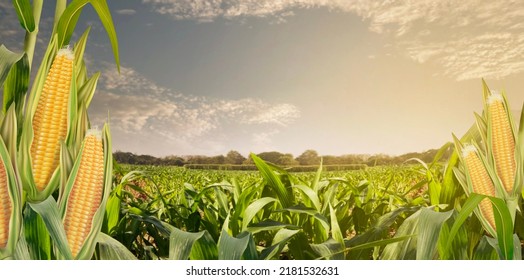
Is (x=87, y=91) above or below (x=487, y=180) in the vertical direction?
above

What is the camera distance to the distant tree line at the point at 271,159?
138cm

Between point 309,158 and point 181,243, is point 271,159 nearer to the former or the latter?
point 309,158

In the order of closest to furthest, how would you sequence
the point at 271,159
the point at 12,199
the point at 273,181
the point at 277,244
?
the point at 12,199, the point at 277,244, the point at 273,181, the point at 271,159

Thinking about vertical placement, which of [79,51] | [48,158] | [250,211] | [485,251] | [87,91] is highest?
[79,51]

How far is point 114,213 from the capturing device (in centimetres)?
133

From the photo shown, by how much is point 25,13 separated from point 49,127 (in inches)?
11.4

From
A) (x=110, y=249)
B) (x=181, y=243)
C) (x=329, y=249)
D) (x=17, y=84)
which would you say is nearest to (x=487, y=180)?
(x=329, y=249)

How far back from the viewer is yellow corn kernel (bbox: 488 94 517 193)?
47.1 inches

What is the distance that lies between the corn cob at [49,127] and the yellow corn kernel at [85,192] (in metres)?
0.07

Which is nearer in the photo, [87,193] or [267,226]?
[87,193]

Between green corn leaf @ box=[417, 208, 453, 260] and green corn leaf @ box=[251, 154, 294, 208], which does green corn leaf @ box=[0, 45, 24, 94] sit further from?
green corn leaf @ box=[417, 208, 453, 260]

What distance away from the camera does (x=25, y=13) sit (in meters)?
1.08

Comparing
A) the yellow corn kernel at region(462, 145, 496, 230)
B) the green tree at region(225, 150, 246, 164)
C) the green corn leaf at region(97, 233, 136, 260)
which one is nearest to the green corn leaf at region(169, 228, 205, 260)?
the green corn leaf at region(97, 233, 136, 260)
